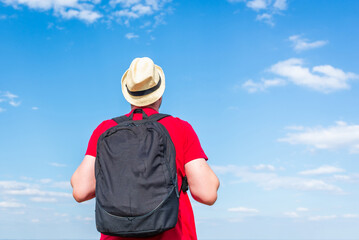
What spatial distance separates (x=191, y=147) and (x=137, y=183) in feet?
2.26

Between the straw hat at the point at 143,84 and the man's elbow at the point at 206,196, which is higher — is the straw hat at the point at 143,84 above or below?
above

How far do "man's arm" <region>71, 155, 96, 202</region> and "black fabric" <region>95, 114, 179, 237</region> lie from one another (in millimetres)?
255

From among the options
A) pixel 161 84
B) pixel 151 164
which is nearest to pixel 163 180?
pixel 151 164

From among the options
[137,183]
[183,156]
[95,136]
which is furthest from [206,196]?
[95,136]

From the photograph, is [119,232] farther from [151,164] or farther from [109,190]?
[151,164]

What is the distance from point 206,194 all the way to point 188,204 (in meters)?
0.27

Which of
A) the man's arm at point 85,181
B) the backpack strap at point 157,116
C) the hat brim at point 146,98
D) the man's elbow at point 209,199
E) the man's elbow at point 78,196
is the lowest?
the man's elbow at point 209,199

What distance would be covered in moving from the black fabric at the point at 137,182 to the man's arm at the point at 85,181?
0.26 metres

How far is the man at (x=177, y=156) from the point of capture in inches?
177

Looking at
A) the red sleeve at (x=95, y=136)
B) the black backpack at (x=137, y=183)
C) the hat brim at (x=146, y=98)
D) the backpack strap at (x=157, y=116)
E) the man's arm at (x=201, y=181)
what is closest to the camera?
the black backpack at (x=137, y=183)

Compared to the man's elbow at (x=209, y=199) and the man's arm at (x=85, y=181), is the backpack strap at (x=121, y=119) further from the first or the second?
the man's elbow at (x=209, y=199)

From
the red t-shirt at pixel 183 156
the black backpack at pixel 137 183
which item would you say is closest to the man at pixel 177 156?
the red t-shirt at pixel 183 156

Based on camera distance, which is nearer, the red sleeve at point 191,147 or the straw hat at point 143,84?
the red sleeve at point 191,147

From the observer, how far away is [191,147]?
4578mm
